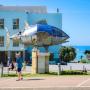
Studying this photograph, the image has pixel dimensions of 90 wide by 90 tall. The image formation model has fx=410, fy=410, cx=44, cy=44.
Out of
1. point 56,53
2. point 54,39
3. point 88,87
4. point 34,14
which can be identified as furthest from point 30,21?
point 88,87

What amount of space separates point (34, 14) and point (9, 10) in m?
4.18

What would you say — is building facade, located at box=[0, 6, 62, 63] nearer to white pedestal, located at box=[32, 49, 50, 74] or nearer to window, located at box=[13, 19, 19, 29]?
window, located at box=[13, 19, 19, 29]

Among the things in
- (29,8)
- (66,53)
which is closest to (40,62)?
(66,53)

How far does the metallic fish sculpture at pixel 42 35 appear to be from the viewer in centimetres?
3428

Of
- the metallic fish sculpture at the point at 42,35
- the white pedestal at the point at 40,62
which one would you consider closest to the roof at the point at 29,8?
the metallic fish sculpture at the point at 42,35

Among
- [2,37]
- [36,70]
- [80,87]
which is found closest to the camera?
[80,87]

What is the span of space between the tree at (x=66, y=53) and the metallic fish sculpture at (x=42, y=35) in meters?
32.7

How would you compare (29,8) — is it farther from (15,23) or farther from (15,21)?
(15,23)

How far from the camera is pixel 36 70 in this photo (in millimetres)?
33312

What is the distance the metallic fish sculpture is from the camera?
34.3 metres

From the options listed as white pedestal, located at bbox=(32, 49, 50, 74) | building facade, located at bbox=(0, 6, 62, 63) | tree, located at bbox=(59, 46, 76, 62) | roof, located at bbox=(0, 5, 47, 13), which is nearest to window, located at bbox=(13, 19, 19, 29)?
building facade, located at bbox=(0, 6, 62, 63)

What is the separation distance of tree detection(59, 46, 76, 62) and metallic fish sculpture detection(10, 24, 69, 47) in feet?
107

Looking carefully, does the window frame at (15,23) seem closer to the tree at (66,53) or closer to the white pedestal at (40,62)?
the tree at (66,53)

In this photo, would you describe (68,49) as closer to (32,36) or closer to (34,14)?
(34,14)
